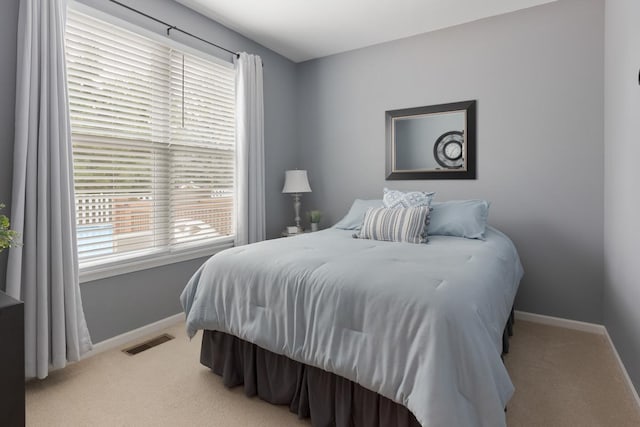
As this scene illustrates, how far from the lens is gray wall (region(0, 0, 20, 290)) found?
208cm

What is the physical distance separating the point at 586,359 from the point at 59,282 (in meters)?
3.27

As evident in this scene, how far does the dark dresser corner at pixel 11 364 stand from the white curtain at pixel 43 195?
68cm

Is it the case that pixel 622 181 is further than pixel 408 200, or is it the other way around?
pixel 408 200

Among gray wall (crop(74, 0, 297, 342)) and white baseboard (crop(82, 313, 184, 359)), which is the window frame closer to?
gray wall (crop(74, 0, 297, 342))

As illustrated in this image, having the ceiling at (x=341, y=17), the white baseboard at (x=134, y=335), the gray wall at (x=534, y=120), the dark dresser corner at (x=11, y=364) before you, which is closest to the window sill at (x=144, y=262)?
the white baseboard at (x=134, y=335)

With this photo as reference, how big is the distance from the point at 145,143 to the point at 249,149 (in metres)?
0.96

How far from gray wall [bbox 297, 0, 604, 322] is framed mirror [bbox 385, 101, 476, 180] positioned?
0.25ft

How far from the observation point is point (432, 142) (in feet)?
11.5

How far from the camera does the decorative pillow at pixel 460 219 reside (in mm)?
2758

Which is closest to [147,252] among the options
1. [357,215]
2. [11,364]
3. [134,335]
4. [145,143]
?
[134,335]

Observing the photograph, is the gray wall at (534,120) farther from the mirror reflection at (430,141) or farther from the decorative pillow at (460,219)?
the decorative pillow at (460,219)

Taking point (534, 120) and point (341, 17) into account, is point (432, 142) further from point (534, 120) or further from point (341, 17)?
point (341, 17)

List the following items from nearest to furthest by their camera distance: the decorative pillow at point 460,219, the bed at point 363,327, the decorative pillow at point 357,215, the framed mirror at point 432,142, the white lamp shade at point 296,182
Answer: the bed at point 363,327 < the decorative pillow at point 460,219 < the decorative pillow at point 357,215 < the framed mirror at point 432,142 < the white lamp shade at point 296,182

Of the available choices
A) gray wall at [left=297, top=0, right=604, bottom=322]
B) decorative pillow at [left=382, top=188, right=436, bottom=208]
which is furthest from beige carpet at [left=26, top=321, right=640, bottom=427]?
decorative pillow at [left=382, top=188, right=436, bottom=208]
